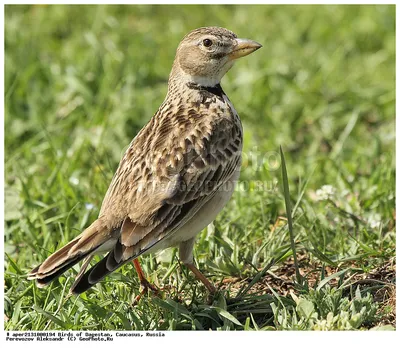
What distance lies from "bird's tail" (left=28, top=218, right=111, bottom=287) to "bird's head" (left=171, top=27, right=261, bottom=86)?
159 centimetres

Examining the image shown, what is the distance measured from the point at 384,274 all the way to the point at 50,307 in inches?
93.1

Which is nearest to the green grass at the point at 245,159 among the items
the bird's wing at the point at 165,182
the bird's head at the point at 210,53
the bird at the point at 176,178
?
the bird at the point at 176,178

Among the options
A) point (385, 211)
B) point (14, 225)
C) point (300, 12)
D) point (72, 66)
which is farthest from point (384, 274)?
point (300, 12)

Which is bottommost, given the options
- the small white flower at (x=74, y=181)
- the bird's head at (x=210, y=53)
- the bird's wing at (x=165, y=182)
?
the small white flower at (x=74, y=181)

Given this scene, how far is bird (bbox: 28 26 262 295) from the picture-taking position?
476 cm

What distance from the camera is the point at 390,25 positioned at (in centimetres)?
962

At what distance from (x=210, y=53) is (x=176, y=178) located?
3.92 feet

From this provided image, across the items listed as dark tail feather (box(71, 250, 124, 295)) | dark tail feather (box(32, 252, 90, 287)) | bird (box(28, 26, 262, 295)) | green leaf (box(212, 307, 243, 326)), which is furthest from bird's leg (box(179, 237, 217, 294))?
dark tail feather (box(32, 252, 90, 287))

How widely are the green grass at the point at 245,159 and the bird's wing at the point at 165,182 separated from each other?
518 mm

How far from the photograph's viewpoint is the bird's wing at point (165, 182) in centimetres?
484

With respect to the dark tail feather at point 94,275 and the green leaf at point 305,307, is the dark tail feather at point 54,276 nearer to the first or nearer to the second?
the dark tail feather at point 94,275

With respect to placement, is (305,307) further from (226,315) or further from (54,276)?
(54,276)

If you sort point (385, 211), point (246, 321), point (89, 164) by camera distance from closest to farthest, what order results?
point (246, 321), point (385, 211), point (89, 164)

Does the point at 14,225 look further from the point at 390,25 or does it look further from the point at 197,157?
the point at 390,25
